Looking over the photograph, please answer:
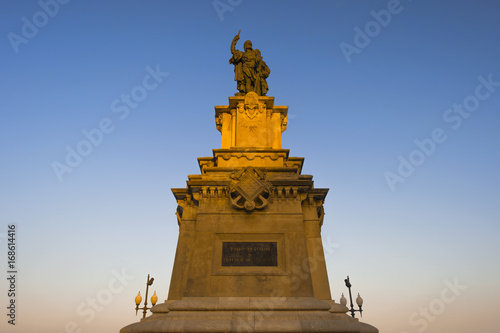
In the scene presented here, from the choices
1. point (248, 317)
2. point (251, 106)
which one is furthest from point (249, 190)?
point (251, 106)

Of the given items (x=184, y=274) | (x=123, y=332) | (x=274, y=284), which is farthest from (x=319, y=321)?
(x=123, y=332)

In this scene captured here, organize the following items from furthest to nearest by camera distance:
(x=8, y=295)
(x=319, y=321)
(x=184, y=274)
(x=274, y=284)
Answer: (x=8, y=295)
(x=184, y=274)
(x=274, y=284)
(x=319, y=321)

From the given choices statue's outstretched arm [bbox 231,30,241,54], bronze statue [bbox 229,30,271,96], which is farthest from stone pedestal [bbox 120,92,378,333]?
statue's outstretched arm [bbox 231,30,241,54]

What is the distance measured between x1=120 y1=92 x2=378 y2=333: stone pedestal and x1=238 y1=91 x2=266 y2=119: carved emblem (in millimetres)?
2523

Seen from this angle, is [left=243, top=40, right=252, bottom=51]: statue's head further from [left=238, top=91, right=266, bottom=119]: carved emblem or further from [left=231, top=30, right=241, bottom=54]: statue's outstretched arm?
[left=238, top=91, right=266, bottom=119]: carved emblem

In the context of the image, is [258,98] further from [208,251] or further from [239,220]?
[208,251]

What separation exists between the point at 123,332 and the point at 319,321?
246 inches

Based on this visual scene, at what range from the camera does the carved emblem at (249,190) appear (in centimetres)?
1252

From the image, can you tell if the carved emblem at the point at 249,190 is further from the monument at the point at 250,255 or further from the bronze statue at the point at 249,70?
the bronze statue at the point at 249,70

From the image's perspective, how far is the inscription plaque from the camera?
1173cm

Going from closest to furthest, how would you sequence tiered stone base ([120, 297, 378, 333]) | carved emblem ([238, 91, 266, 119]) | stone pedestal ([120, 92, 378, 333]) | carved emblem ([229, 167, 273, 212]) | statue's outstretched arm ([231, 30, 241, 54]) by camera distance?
tiered stone base ([120, 297, 378, 333]) → stone pedestal ([120, 92, 378, 333]) → carved emblem ([229, 167, 273, 212]) → carved emblem ([238, 91, 266, 119]) → statue's outstretched arm ([231, 30, 241, 54])

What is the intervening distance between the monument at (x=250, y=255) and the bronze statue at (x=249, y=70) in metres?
4.40

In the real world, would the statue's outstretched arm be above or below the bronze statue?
above

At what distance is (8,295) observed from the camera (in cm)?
1402
